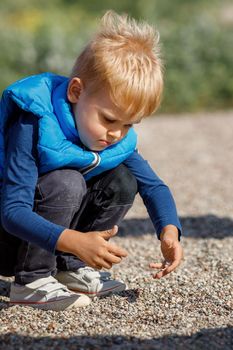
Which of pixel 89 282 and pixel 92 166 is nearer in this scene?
pixel 92 166

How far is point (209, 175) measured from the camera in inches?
245

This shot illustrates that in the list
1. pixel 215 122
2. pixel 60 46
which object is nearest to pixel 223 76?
pixel 215 122

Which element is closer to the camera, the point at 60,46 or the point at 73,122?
the point at 73,122

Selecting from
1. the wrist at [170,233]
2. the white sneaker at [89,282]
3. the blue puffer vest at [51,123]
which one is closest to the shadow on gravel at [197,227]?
the white sneaker at [89,282]

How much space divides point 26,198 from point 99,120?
39 centimetres

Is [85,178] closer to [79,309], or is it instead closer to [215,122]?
[79,309]

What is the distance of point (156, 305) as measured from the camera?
10.4 feet

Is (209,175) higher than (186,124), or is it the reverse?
(209,175)

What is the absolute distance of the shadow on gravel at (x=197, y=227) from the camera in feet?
14.9

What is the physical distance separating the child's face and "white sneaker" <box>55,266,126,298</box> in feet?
2.12

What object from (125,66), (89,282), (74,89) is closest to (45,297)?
(89,282)

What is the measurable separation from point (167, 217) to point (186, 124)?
530 cm

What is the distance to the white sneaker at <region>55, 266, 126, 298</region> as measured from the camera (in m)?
Result: 3.33

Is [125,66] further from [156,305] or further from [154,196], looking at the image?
[156,305]
